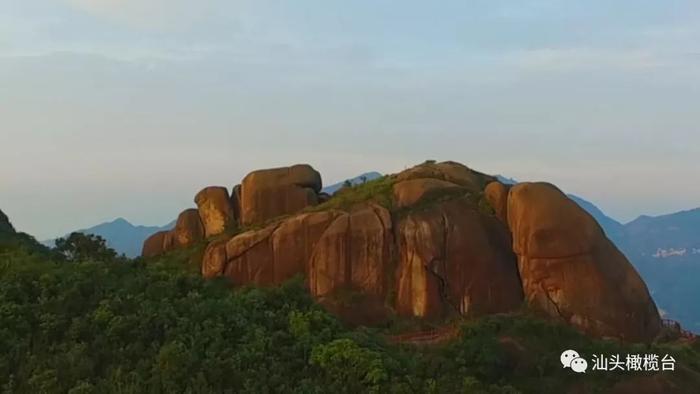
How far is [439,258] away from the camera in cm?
2236

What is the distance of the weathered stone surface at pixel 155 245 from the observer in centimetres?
3084

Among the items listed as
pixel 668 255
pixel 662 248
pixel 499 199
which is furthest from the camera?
pixel 662 248

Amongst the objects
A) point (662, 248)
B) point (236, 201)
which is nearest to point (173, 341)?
point (236, 201)

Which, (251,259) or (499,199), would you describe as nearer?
(499,199)

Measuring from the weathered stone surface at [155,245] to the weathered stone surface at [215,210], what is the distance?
93.5 inches

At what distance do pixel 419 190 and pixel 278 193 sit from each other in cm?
625

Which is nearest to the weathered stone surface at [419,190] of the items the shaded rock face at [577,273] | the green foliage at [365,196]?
the green foliage at [365,196]

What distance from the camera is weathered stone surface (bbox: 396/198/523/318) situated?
72.8 feet

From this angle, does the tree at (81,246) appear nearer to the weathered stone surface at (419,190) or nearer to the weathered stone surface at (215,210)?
the weathered stone surface at (215,210)

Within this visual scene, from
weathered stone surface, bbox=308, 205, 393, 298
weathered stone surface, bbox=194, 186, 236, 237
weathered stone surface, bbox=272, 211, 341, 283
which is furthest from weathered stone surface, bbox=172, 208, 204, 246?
weathered stone surface, bbox=308, 205, 393, 298

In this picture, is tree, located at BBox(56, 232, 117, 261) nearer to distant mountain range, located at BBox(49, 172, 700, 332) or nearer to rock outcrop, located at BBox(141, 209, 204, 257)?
rock outcrop, located at BBox(141, 209, 204, 257)

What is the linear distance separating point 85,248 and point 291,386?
1106 centimetres

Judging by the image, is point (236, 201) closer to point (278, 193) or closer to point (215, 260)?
point (278, 193)

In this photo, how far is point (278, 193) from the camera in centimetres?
2747
